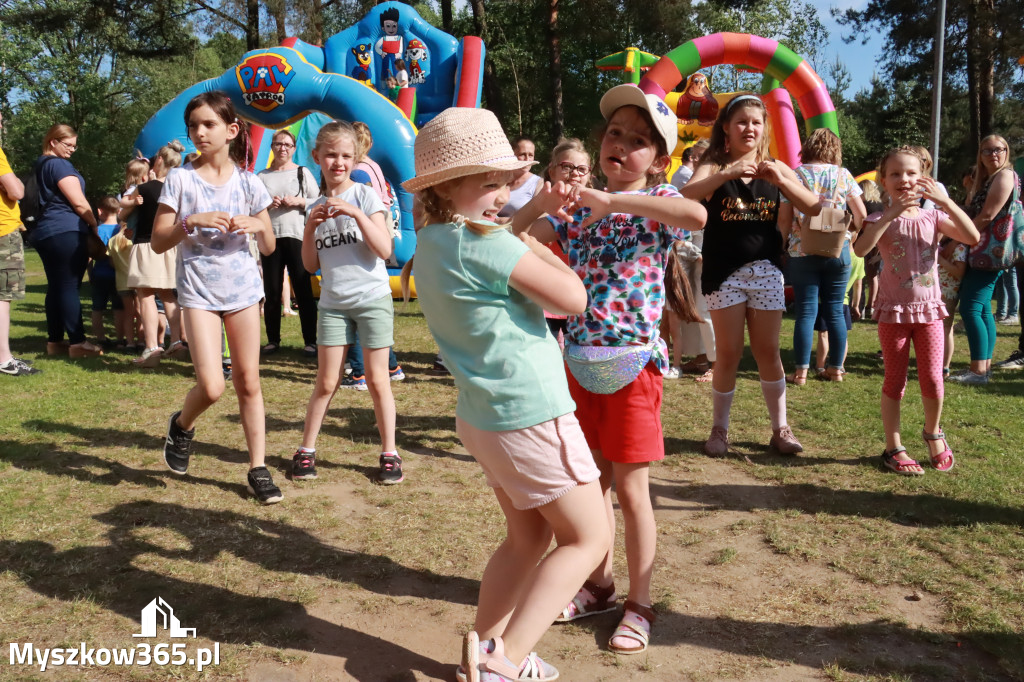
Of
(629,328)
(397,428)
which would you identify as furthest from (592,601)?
(397,428)

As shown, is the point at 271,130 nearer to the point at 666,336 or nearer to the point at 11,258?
the point at 11,258

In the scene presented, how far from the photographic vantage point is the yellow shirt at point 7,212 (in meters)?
7.41

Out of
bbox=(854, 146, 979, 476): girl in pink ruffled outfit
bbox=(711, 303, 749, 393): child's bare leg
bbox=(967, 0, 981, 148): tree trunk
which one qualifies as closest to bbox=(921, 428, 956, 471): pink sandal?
bbox=(854, 146, 979, 476): girl in pink ruffled outfit

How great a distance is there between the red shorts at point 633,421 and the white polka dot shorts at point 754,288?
78.9 inches

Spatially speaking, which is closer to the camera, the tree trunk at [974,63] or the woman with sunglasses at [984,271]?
the woman with sunglasses at [984,271]

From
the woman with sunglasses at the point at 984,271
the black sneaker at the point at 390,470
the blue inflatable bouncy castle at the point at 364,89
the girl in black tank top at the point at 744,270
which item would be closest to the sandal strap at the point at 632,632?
the black sneaker at the point at 390,470

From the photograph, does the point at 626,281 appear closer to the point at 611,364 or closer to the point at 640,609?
the point at 611,364

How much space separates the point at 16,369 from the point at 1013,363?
956 cm

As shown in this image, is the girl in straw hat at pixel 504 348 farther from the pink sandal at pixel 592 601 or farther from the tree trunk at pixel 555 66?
the tree trunk at pixel 555 66

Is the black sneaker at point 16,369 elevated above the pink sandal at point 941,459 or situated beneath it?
elevated above

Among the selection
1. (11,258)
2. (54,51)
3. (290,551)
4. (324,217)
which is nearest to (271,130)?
(11,258)

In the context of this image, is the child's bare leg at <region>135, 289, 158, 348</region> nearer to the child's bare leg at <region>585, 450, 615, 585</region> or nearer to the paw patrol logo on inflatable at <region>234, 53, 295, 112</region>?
the paw patrol logo on inflatable at <region>234, 53, 295, 112</region>

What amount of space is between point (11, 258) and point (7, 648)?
5788 millimetres

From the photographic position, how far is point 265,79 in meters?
12.3
